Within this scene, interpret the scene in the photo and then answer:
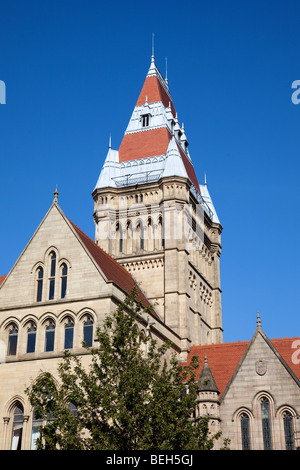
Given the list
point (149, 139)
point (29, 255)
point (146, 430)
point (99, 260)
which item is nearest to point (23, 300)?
point (29, 255)

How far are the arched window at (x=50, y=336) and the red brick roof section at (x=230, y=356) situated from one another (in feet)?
30.4

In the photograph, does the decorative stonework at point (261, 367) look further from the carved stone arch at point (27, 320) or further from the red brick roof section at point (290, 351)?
the carved stone arch at point (27, 320)

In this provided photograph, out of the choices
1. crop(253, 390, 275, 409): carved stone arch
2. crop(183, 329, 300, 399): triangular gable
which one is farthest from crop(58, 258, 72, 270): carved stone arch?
crop(253, 390, 275, 409): carved stone arch

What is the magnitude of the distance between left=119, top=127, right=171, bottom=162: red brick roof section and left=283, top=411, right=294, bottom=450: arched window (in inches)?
948

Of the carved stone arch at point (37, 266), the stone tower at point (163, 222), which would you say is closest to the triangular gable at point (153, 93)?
the stone tower at point (163, 222)

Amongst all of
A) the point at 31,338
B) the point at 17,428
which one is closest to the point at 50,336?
the point at 31,338

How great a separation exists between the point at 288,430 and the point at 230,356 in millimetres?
7538

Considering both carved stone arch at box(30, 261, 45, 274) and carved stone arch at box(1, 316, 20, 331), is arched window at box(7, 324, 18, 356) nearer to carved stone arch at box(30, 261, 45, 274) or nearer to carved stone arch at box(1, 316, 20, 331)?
carved stone arch at box(1, 316, 20, 331)

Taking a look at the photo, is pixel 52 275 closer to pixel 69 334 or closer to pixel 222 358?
pixel 69 334

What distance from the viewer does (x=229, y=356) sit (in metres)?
40.2

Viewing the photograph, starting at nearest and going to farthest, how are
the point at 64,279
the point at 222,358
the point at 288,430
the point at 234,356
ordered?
the point at 288,430 < the point at 64,279 < the point at 234,356 < the point at 222,358
